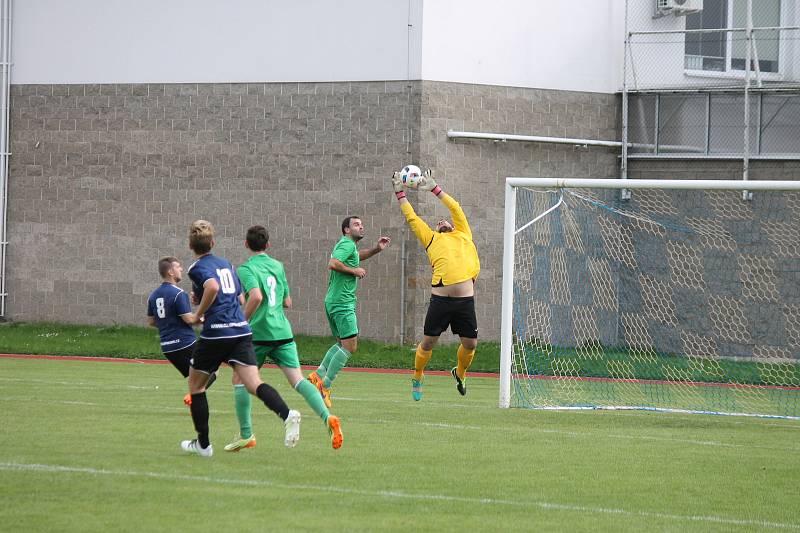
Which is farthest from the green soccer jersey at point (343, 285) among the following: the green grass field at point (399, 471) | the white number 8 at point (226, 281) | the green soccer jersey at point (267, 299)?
the white number 8 at point (226, 281)

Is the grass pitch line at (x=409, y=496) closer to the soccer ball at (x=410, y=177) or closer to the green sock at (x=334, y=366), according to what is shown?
the green sock at (x=334, y=366)

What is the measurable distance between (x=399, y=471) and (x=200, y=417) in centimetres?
163

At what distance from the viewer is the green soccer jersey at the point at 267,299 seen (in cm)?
998

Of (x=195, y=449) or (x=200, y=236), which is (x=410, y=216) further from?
(x=195, y=449)

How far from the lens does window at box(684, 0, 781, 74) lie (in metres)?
23.9

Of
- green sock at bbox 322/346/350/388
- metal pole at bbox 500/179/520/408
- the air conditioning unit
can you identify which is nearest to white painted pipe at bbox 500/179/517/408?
metal pole at bbox 500/179/520/408

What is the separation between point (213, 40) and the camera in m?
24.0

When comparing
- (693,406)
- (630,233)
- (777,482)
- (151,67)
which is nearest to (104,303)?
(151,67)

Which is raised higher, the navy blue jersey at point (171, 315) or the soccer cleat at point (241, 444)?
the navy blue jersey at point (171, 315)

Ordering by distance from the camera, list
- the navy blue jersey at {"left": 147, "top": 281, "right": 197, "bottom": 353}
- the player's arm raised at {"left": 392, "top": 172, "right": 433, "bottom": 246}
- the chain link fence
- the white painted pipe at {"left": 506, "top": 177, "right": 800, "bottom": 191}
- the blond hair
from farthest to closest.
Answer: the chain link fence → the player's arm raised at {"left": 392, "top": 172, "right": 433, "bottom": 246} → the white painted pipe at {"left": 506, "top": 177, "right": 800, "bottom": 191} → the navy blue jersey at {"left": 147, "top": 281, "right": 197, "bottom": 353} → the blond hair

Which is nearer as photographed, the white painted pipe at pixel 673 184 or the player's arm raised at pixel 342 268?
the white painted pipe at pixel 673 184

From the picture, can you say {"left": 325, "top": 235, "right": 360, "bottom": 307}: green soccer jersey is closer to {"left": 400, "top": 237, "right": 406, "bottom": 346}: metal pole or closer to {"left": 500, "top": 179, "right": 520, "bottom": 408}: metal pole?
{"left": 500, "top": 179, "right": 520, "bottom": 408}: metal pole

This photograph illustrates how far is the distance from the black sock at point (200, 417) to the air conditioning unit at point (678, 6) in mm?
17100

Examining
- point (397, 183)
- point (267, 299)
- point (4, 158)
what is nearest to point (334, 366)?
point (397, 183)
